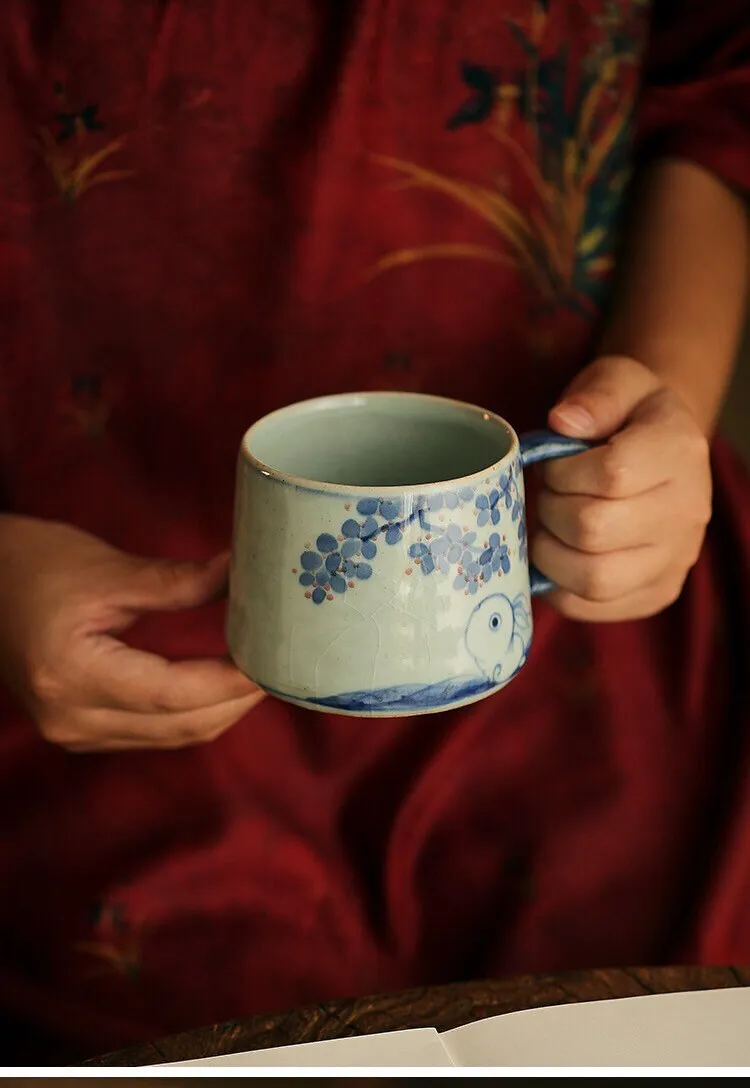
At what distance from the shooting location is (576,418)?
0.50 metres

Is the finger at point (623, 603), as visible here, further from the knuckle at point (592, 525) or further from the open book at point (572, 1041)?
the open book at point (572, 1041)

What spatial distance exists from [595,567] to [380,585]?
14 centimetres

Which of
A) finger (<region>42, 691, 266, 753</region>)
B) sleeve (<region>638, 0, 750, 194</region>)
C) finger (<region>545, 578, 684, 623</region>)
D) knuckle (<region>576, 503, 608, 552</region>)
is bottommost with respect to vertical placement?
finger (<region>42, 691, 266, 753</region>)

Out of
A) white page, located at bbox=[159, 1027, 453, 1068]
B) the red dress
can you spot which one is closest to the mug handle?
the red dress

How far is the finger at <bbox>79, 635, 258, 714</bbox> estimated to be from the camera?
533 millimetres

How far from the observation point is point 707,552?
0.65 meters

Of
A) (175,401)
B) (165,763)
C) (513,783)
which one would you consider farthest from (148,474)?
(513,783)

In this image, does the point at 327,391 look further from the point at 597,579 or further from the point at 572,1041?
the point at 572,1041

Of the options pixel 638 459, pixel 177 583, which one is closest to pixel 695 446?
pixel 638 459

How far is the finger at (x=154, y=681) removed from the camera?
533mm

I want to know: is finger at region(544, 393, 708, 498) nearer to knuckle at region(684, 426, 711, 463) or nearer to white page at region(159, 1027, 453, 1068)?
knuckle at region(684, 426, 711, 463)

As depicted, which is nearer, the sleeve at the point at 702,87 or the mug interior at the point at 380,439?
the mug interior at the point at 380,439

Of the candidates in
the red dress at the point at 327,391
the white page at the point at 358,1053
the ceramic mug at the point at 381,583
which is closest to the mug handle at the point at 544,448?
the ceramic mug at the point at 381,583

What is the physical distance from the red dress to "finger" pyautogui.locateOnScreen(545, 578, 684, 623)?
5 centimetres
